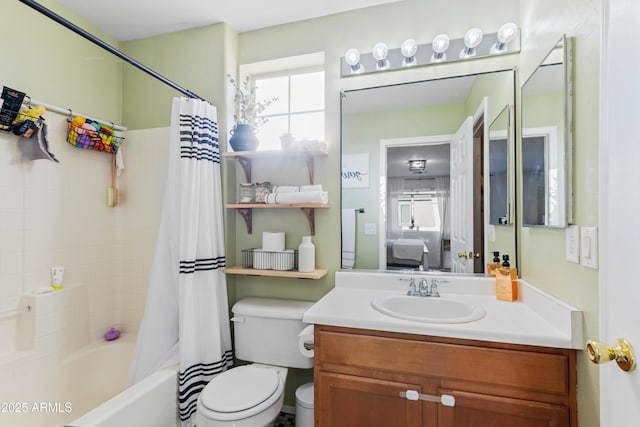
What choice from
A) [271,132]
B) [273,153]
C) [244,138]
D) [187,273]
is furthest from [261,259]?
[271,132]

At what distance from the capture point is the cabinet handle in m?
1.18

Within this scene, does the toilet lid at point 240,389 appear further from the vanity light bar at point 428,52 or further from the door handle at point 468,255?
the vanity light bar at point 428,52

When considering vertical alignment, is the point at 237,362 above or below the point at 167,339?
below

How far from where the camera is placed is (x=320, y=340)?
137cm

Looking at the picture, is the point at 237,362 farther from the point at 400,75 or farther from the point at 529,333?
the point at 400,75

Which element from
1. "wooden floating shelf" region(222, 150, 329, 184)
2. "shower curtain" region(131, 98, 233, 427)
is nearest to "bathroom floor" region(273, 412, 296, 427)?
"shower curtain" region(131, 98, 233, 427)

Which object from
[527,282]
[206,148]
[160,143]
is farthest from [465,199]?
[160,143]

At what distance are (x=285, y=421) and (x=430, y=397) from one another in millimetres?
1159

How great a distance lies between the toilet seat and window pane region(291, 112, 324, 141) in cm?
145

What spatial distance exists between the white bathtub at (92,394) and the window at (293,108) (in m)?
1.57

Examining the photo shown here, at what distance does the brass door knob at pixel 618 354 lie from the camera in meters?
0.67

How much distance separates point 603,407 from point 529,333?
0.30 meters

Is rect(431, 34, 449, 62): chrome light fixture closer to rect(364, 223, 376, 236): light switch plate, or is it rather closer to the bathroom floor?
rect(364, 223, 376, 236): light switch plate

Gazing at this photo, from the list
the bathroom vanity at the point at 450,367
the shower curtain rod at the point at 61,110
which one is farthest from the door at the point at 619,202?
the shower curtain rod at the point at 61,110
